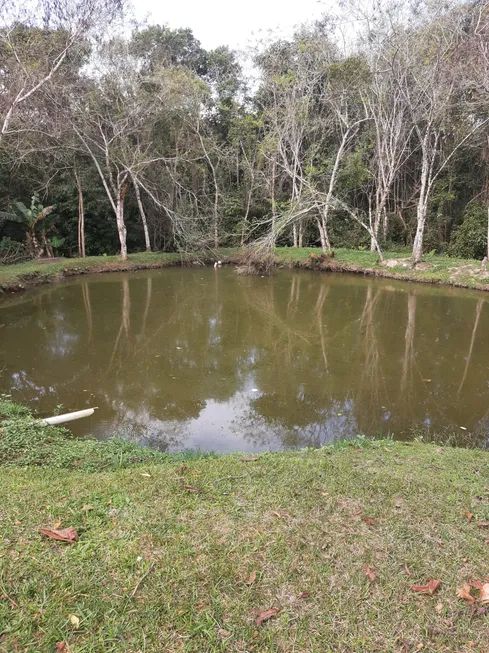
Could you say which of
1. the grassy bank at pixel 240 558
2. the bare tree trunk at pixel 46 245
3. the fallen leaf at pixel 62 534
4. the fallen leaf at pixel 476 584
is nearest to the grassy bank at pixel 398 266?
the bare tree trunk at pixel 46 245

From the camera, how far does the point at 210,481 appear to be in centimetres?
316

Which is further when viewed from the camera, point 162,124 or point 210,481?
point 162,124

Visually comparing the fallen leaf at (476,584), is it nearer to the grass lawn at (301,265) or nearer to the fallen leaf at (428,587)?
the fallen leaf at (428,587)

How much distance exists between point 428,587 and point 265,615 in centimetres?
86

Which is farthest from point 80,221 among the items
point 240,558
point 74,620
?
point 74,620

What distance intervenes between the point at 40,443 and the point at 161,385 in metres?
2.54

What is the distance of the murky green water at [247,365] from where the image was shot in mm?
5395

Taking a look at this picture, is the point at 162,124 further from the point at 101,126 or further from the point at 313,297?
the point at 313,297

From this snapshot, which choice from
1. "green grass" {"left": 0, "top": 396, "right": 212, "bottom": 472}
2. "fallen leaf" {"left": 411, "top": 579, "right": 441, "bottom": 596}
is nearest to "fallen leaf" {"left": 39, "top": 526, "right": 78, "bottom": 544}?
"green grass" {"left": 0, "top": 396, "right": 212, "bottom": 472}

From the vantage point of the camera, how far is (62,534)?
2436mm

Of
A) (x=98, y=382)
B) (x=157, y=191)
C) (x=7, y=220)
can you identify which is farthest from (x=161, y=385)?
(x=157, y=191)

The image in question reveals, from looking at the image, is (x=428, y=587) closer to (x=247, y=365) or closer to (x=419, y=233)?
(x=247, y=365)

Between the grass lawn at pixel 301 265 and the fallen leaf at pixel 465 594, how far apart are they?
13.5 metres

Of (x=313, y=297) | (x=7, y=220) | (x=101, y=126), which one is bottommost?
(x=313, y=297)
